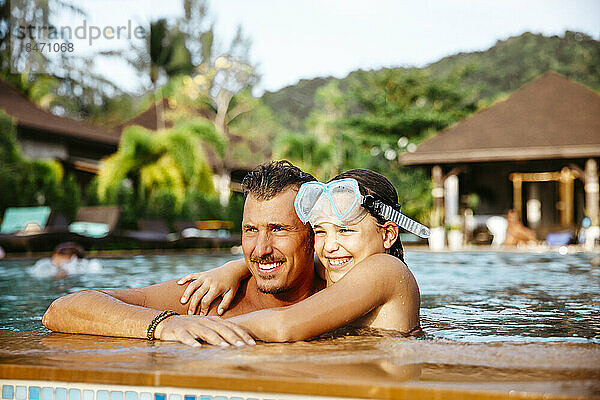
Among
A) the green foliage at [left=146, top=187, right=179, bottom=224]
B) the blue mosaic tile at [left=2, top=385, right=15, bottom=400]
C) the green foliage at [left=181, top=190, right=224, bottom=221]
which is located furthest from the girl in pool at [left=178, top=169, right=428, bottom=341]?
the green foliage at [left=181, top=190, right=224, bottom=221]

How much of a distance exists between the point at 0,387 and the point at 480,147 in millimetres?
19994

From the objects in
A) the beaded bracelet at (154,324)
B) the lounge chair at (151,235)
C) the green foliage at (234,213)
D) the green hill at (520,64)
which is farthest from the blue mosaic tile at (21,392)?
the green hill at (520,64)

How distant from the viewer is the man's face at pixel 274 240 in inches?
105

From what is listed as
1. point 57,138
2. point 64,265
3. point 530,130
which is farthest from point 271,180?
point 57,138

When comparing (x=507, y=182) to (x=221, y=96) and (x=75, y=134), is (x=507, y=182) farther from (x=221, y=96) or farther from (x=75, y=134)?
(x=221, y=96)

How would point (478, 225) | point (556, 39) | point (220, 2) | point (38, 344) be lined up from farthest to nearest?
point (556, 39), point (220, 2), point (478, 225), point (38, 344)

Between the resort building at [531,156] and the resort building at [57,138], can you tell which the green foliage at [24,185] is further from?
the resort building at [531,156]

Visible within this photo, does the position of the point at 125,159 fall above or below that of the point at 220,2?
below

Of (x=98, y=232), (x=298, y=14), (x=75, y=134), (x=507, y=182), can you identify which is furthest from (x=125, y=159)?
(x=298, y=14)

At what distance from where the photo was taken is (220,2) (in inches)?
1879

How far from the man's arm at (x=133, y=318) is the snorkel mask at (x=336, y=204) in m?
0.59

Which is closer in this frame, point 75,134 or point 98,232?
point 98,232

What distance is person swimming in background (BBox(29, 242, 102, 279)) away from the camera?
8.99m

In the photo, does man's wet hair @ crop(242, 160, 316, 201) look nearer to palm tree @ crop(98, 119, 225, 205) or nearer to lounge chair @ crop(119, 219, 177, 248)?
lounge chair @ crop(119, 219, 177, 248)
